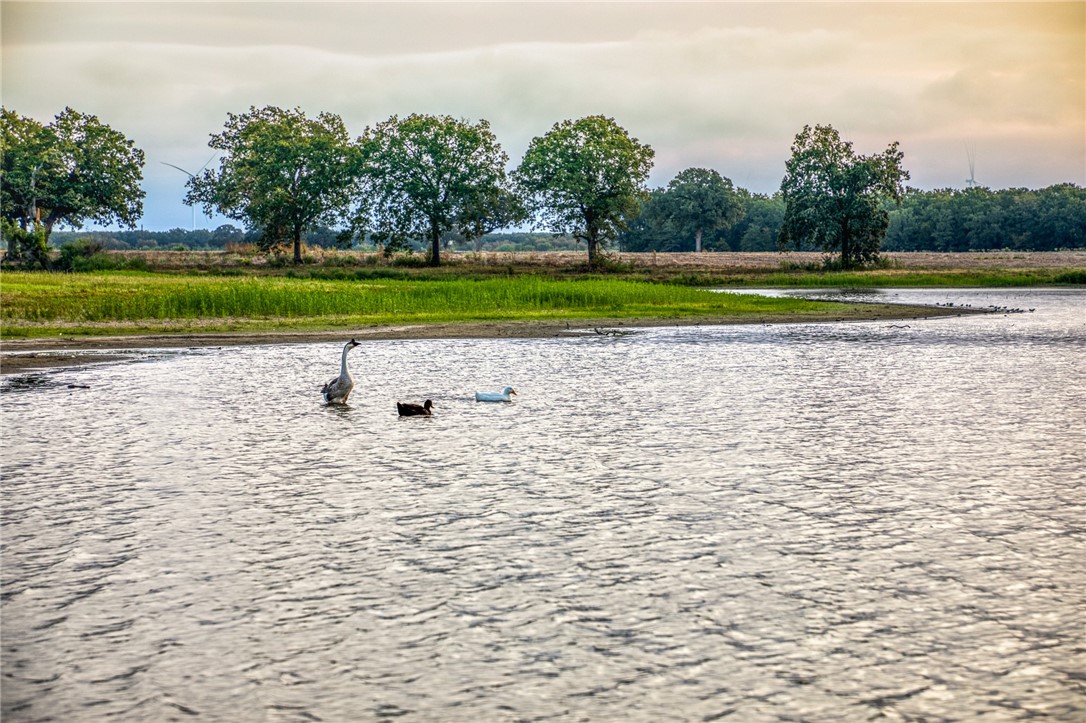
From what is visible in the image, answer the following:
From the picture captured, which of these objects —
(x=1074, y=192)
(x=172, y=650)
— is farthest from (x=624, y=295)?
(x=1074, y=192)

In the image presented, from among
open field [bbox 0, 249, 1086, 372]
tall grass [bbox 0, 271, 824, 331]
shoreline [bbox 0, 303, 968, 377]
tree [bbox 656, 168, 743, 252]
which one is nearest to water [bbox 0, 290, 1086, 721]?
shoreline [bbox 0, 303, 968, 377]

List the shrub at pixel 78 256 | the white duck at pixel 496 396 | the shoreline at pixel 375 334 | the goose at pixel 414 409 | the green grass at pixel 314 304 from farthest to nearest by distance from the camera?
the shrub at pixel 78 256, the green grass at pixel 314 304, the shoreline at pixel 375 334, the white duck at pixel 496 396, the goose at pixel 414 409

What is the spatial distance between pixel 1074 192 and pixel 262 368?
184523 mm

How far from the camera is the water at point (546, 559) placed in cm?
887

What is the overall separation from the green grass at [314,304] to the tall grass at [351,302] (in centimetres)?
5

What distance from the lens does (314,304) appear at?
50812 millimetres

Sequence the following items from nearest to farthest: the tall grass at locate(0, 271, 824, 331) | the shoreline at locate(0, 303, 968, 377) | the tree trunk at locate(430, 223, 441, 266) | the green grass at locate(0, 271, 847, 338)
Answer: the shoreline at locate(0, 303, 968, 377), the green grass at locate(0, 271, 847, 338), the tall grass at locate(0, 271, 824, 331), the tree trunk at locate(430, 223, 441, 266)

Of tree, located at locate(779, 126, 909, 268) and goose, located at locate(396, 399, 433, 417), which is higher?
tree, located at locate(779, 126, 909, 268)

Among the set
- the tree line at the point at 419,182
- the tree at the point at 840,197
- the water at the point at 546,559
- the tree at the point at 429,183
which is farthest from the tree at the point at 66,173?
the water at the point at 546,559

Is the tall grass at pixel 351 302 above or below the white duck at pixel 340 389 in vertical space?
above

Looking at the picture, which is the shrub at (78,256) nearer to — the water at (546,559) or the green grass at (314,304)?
the green grass at (314,304)

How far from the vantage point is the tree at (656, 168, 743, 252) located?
185000 millimetres

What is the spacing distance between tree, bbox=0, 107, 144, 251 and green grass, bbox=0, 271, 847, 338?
50686 millimetres

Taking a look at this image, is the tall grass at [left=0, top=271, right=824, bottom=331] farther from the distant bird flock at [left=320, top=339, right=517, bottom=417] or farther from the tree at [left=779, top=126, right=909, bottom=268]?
the tree at [left=779, top=126, right=909, bottom=268]
